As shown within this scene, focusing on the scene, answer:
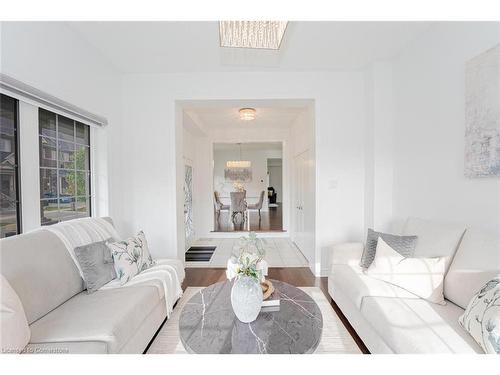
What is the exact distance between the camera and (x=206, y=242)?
5.27 metres

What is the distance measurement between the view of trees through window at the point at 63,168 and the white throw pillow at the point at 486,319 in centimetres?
308

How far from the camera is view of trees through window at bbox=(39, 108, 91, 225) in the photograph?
2.21 meters

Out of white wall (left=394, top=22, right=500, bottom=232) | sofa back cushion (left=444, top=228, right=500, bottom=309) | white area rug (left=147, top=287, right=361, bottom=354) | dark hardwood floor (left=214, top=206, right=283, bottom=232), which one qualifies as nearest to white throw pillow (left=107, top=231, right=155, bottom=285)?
white area rug (left=147, top=287, right=361, bottom=354)

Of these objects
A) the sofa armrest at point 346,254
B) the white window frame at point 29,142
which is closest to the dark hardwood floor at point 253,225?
the sofa armrest at point 346,254

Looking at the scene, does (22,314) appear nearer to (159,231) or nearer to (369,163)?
(159,231)

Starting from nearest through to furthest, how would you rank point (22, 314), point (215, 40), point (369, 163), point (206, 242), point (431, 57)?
point (22, 314) → point (431, 57) → point (215, 40) → point (369, 163) → point (206, 242)

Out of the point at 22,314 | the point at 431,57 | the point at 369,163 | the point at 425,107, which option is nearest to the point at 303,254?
the point at 369,163

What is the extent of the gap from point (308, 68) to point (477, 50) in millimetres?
1702

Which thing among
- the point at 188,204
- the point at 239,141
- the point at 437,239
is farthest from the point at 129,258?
the point at 239,141

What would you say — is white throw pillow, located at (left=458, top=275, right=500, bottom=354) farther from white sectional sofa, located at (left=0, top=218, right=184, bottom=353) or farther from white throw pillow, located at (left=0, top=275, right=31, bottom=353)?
white throw pillow, located at (left=0, top=275, right=31, bottom=353)

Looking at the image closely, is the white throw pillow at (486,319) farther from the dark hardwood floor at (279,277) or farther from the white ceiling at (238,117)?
the white ceiling at (238,117)

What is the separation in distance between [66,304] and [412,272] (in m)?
2.44
